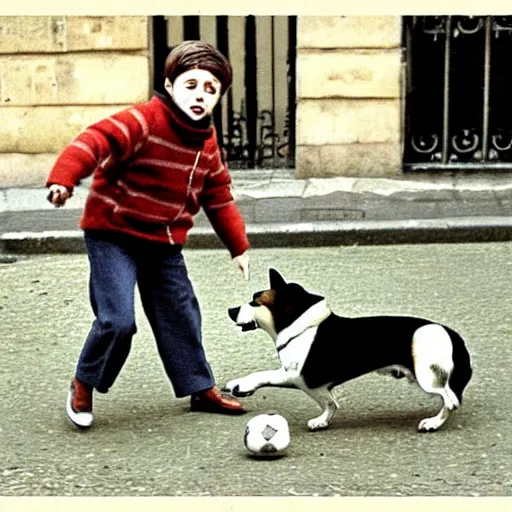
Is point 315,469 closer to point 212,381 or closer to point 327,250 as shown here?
point 212,381

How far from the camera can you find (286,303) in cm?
559

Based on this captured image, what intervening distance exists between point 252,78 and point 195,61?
281 inches

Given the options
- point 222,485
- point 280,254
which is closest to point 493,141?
point 280,254

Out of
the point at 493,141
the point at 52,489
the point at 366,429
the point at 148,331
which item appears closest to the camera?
the point at 52,489

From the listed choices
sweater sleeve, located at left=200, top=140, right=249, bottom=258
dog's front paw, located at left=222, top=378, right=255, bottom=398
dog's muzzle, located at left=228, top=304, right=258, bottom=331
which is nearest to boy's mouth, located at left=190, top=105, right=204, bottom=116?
sweater sleeve, located at left=200, top=140, right=249, bottom=258

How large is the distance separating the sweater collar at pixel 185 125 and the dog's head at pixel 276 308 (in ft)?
1.93

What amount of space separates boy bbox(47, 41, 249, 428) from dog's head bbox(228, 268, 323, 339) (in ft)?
0.71

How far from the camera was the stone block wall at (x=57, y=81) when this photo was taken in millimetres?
11906

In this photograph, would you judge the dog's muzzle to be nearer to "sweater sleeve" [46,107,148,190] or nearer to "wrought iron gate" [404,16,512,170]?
"sweater sleeve" [46,107,148,190]

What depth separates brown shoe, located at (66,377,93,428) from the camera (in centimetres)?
568

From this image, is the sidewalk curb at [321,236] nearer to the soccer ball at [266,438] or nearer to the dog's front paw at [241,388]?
the dog's front paw at [241,388]

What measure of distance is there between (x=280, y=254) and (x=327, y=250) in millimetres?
317

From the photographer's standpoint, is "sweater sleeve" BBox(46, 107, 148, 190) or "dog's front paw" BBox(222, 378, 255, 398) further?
"dog's front paw" BBox(222, 378, 255, 398)

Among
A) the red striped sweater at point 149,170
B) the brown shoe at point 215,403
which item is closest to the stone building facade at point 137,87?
the brown shoe at point 215,403
